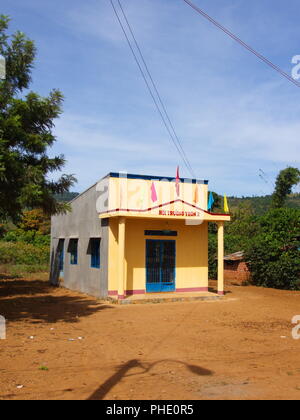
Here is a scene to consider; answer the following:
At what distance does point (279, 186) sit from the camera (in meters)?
31.8

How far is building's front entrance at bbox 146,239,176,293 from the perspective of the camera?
16.5 metres

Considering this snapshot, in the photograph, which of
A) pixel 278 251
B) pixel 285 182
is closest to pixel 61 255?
pixel 278 251

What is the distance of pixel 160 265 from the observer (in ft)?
54.9

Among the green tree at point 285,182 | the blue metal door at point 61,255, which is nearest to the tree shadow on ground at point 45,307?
the blue metal door at point 61,255

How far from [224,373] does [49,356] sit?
3.10 m

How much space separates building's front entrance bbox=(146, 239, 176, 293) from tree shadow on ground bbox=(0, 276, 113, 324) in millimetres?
2401

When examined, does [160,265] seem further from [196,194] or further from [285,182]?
[285,182]

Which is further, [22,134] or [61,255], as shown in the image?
[61,255]

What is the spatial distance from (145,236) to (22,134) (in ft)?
25.1

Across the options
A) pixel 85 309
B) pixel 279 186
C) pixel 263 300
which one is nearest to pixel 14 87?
pixel 85 309

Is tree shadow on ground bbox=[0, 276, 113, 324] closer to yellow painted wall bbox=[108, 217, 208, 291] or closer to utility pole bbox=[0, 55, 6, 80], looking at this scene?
yellow painted wall bbox=[108, 217, 208, 291]

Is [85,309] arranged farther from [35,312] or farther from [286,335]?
[286,335]

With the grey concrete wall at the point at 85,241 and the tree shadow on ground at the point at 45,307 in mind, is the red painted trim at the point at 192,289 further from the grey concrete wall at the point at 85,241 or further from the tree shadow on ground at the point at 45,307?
the tree shadow on ground at the point at 45,307

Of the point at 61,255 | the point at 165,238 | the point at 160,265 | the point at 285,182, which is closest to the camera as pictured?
the point at 160,265
